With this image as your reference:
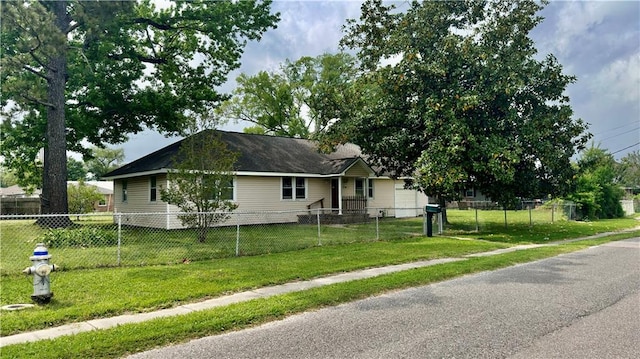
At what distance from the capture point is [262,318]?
5.62 meters

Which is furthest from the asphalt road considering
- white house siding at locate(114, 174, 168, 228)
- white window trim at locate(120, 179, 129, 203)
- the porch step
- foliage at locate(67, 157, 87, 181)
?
foliage at locate(67, 157, 87, 181)

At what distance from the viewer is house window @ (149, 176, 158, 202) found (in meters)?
19.3

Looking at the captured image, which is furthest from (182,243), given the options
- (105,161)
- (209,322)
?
(105,161)

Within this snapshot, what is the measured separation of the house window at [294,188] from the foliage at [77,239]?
1003cm

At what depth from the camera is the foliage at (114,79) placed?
634 inches

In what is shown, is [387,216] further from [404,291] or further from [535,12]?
[404,291]

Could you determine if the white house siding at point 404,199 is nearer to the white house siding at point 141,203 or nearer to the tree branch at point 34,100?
the white house siding at point 141,203

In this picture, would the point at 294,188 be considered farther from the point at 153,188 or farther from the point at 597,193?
the point at 597,193

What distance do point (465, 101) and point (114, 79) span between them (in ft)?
51.9

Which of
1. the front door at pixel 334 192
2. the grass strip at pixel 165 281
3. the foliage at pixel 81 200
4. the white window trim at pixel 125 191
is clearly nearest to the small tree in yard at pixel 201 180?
the grass strip at pixel 165 281

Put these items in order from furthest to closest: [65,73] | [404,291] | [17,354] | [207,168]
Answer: [65,73] < [207,168] < [404,291] < [17,354]

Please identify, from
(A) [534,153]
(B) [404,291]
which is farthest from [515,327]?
(A) [534,153]

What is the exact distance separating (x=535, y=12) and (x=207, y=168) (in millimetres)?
14276

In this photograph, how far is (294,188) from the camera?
22.0 metres
